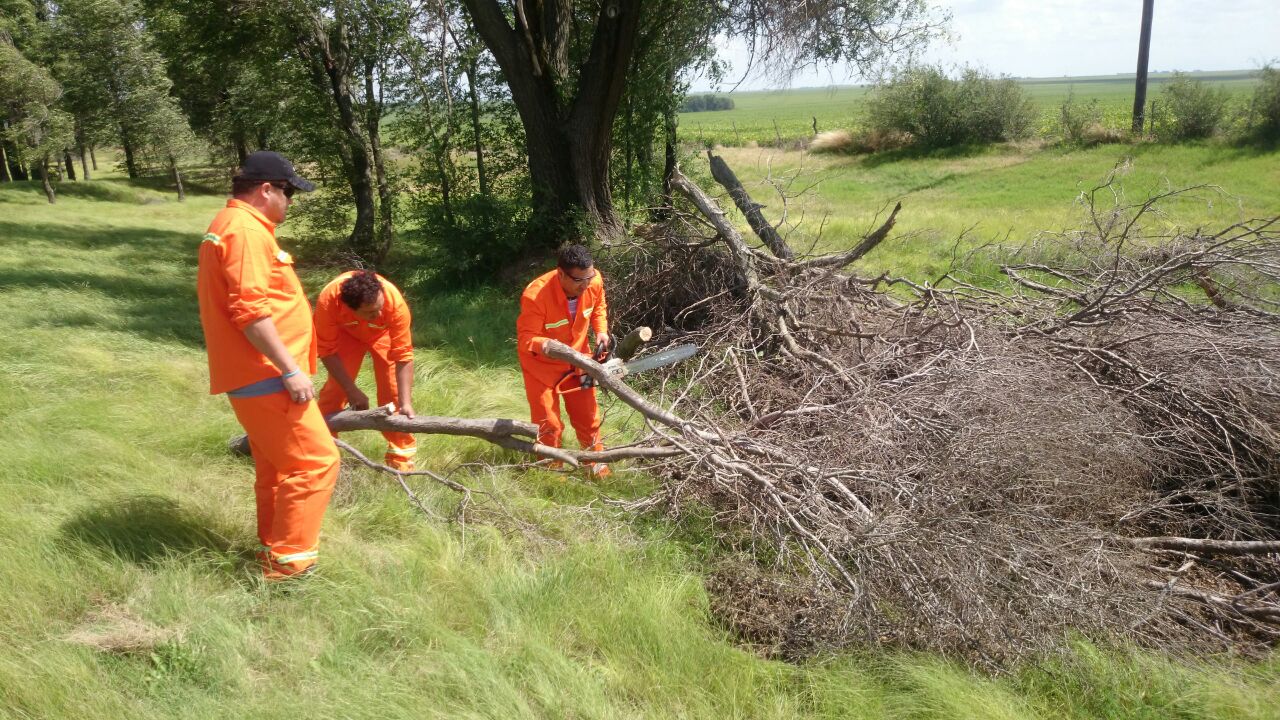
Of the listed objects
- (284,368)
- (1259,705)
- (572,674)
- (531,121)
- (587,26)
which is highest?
(587,26)

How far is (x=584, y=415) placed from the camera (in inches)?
187

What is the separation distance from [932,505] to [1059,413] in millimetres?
1123

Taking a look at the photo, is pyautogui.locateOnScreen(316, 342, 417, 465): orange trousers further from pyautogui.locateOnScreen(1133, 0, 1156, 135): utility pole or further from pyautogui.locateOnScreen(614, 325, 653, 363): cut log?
pyautogui.locateOnScreen(1133, 0, 1156, 135): utility pole

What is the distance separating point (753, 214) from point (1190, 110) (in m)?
19.9

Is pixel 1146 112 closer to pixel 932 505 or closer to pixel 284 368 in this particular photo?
pixel 932 505

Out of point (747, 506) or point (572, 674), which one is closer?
point (572, 674)

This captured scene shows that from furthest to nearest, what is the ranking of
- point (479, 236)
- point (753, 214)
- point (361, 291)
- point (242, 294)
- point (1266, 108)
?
point (1266, 108)
point (479, 236)
point (753, 214)
point (361, 291)
point (242, 294)

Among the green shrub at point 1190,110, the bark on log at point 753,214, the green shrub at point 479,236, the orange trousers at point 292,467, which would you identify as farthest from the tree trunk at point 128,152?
the green shrub at point 1190,110

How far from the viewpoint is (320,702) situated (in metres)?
2.46

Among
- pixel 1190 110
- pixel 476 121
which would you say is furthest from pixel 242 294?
pixel 1190 110

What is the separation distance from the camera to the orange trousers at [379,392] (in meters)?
4.43

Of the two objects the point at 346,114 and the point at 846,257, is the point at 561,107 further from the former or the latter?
the point at 846,257

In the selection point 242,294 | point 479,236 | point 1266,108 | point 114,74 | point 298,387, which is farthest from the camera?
point 114,74

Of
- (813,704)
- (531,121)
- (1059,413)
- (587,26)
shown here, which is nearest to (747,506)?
(813,704)
